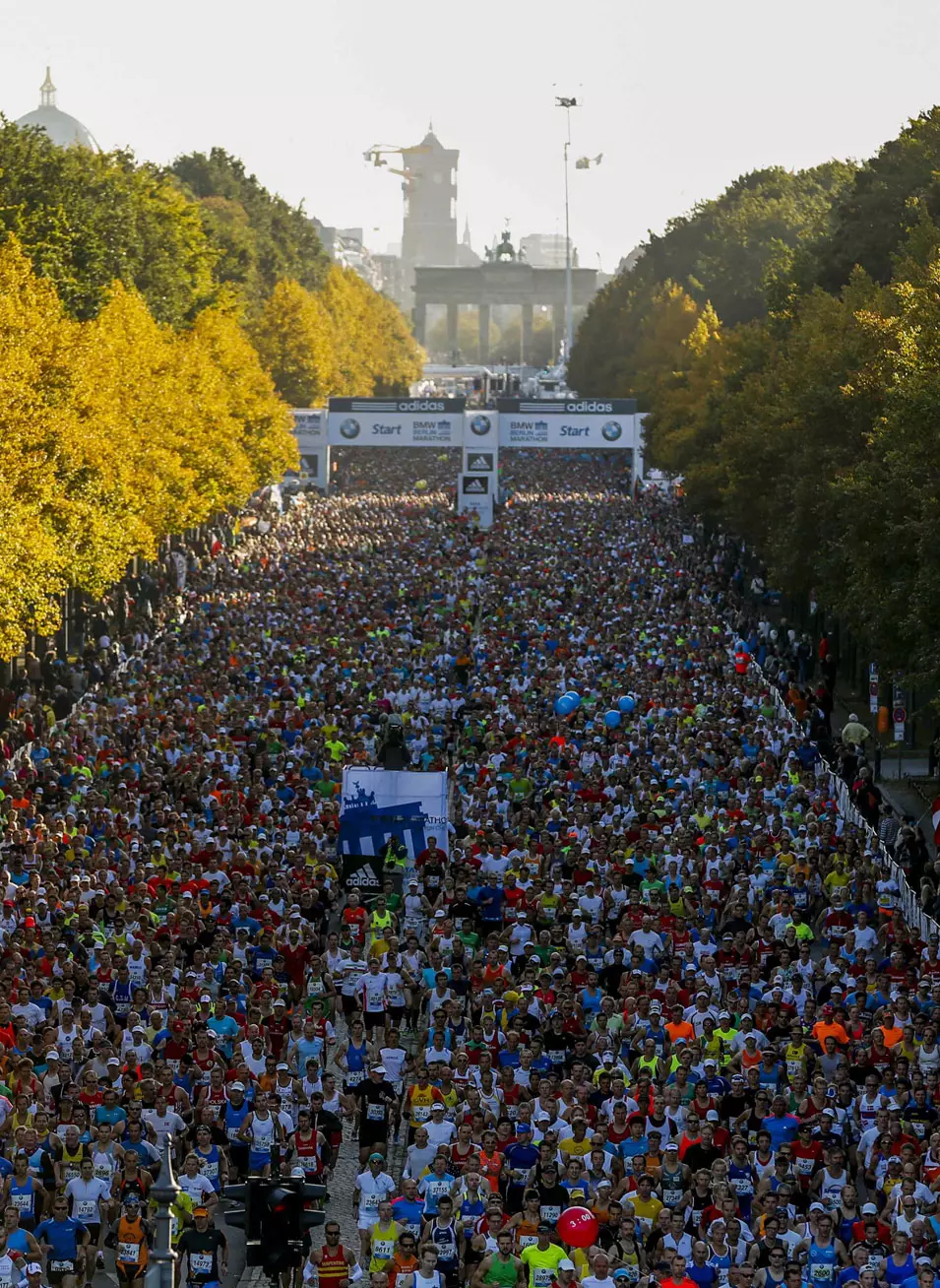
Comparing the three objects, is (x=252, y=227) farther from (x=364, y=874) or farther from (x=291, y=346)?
(x=364, y=874)

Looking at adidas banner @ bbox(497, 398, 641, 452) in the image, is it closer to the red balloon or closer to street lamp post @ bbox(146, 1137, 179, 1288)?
the red balloon

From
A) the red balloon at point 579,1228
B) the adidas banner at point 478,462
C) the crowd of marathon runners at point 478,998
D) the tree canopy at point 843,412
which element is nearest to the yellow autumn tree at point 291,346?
the tree canopy at point 843,412

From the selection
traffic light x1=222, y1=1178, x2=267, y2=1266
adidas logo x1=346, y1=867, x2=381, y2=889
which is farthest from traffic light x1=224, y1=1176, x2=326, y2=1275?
adidas logo x1=346, y1=867, x2=381, y2=889

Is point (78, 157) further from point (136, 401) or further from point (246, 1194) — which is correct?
point (246, 1194)

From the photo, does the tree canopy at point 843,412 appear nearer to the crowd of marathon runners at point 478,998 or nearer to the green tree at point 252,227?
the crowd of marathon runners at point 478,998

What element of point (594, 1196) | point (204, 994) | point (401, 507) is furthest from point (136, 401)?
point (594, 1196)

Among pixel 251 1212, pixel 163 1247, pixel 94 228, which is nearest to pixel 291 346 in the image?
pixel 94 228
